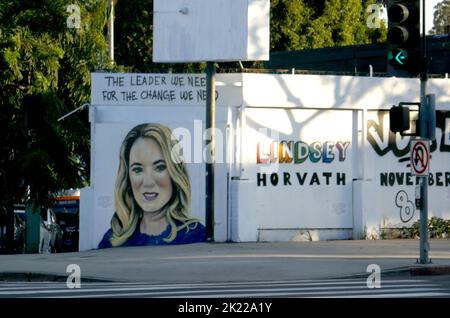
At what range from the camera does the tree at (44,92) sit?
3300 centimetres

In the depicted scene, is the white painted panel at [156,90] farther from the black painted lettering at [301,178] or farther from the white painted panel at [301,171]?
the black painted lettering at [301,178]

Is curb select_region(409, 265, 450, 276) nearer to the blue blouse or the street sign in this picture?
the street sign

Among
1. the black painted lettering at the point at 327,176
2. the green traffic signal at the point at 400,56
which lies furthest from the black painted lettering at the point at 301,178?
the green traffic signal at the point at 400,56

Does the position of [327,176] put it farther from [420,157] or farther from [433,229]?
[420,157]

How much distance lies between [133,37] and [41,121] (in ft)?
84.2

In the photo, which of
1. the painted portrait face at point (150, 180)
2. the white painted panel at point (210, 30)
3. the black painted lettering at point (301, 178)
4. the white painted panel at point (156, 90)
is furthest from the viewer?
the black painted lettering at point (301, 178)

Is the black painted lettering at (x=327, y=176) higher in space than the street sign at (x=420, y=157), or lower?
lower

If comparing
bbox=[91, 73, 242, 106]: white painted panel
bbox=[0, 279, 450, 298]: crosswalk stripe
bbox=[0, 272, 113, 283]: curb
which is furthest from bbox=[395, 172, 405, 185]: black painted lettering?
bbox=[0, 272, 113, 283]: curb

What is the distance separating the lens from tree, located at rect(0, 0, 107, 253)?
33.0 metres

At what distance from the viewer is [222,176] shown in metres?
28.2

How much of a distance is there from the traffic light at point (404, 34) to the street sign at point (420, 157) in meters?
2.30

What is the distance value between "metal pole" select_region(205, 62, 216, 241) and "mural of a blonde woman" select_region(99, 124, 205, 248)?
1.76 feet
